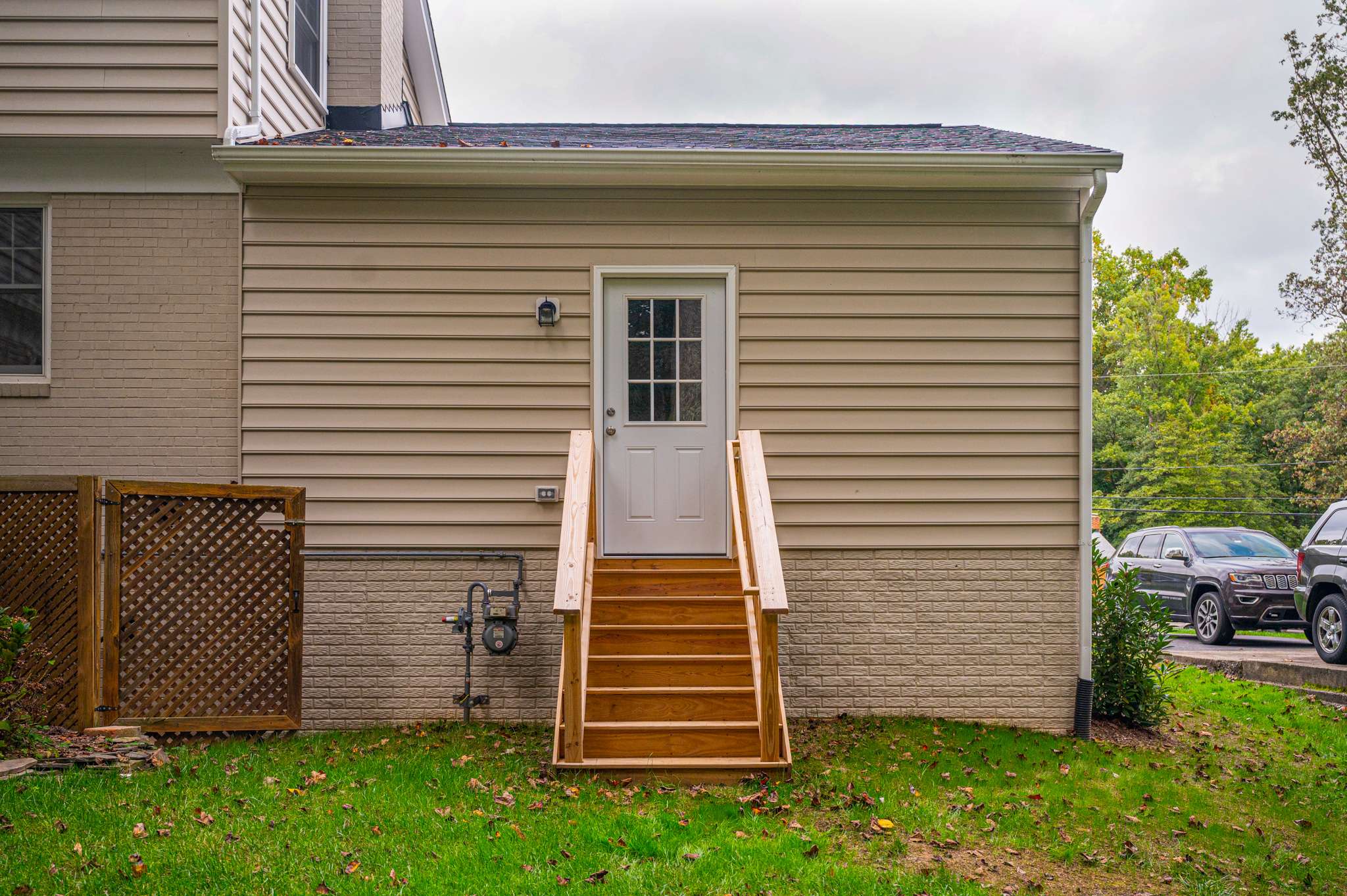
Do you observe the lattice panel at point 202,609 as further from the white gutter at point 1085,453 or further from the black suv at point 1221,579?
the black suv at point 1221,579

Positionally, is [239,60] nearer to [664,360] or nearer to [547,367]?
[547,367]

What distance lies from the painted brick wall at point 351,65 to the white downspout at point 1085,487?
21.0ft

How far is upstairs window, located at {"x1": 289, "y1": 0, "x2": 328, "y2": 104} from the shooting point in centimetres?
809

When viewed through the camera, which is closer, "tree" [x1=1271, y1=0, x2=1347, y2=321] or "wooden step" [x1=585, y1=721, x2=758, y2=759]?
"wooden step" [x1=585, y1=721, x2=758, y2=759]

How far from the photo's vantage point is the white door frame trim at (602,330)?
21.1 feet

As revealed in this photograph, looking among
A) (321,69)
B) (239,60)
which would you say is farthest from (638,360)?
(321,69)

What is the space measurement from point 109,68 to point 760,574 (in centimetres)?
551

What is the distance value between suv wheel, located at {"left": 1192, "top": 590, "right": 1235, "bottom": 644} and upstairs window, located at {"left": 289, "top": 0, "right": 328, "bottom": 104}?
1146cm

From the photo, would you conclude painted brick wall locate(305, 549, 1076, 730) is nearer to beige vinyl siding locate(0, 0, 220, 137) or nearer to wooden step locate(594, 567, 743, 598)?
wooden step locate(594, 567, 743, 598)

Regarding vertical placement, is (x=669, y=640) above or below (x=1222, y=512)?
above

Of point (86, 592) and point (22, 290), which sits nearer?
point (86, 592)

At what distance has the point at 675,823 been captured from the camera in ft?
13.6

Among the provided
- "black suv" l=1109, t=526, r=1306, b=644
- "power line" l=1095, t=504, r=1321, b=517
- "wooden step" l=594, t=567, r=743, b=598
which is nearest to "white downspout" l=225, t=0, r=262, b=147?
"wooden step" l=594, t=567, r=743, b=598

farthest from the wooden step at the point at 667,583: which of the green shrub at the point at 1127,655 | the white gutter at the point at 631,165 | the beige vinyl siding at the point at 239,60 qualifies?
the beige vinyl siding at the point at 239,60
